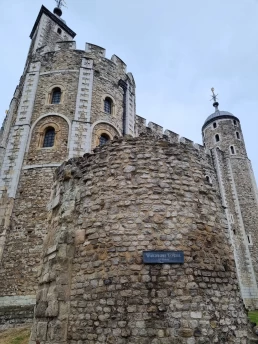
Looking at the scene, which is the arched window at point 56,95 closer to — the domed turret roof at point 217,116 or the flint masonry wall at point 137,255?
the flint masonry wall at point 137,255

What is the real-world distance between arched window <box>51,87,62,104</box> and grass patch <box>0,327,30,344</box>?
34.0 ft

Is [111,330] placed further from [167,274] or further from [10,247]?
[10,247]

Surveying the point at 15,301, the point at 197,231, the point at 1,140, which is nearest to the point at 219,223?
the point at 197,231

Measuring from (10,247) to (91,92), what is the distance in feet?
27.8

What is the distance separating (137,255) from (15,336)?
5632 mm

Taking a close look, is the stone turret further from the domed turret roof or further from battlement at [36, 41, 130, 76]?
the domed turret roof

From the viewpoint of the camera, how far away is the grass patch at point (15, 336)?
7.17 metres

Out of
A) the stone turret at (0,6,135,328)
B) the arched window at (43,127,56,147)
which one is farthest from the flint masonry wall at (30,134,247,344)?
the arched window at (43,127,56,147)

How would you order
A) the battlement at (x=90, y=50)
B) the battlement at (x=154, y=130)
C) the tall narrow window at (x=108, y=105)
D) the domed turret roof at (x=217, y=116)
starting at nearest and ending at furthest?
the tall narrow window at (x=108, y=105), the battlement at (x=90, y=50), the battlement at (x=154, y=130), the domed turret roof at (x=217, y=116)

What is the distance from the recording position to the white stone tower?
69.8 feet

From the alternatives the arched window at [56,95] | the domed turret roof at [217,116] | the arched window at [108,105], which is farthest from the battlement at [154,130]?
the domed turret roof at [217,116]

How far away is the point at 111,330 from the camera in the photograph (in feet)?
12.9

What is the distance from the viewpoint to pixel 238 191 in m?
25.0

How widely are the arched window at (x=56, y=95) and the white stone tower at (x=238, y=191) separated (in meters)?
14.7
